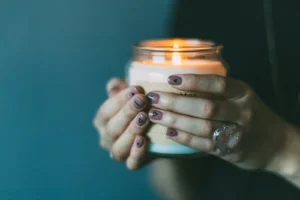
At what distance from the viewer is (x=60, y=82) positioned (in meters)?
0.76

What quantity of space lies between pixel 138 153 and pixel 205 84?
11 centimetres

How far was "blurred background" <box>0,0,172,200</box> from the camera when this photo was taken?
73 cm

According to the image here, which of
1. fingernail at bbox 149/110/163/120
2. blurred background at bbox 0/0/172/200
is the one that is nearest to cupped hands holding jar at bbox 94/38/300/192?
fingernail at bbox 149/110/163/120

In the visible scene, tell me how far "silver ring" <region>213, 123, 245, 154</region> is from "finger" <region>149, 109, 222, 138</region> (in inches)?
0.5

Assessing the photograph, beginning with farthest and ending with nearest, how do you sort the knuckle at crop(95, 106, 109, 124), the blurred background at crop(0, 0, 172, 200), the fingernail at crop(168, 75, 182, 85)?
1. the blurred background at crop(0, 0, 172, 200)
2. the knuckle at crop(95, 106, 109, 124)
3. the fingernail at crop(168, 75, 182, 85)

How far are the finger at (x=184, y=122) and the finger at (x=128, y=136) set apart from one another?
0.02 m

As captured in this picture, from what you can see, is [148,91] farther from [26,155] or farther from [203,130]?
[26,155]

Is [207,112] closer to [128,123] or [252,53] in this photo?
[128,123]

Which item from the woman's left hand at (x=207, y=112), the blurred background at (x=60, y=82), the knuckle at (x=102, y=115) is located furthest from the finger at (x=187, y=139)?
the blurred background at (x=60, y=82)

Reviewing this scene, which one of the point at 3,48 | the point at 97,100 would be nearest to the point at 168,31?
the point at 97,100

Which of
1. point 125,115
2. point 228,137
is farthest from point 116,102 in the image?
point 228,137

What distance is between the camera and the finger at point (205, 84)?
15.7 inches

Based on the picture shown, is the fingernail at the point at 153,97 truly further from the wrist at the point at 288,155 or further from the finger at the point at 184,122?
the wrist at the point at 288,155

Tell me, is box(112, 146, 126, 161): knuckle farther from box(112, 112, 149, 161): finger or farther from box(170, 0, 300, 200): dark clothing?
box(170, 0, 300, 200): dark clothing
